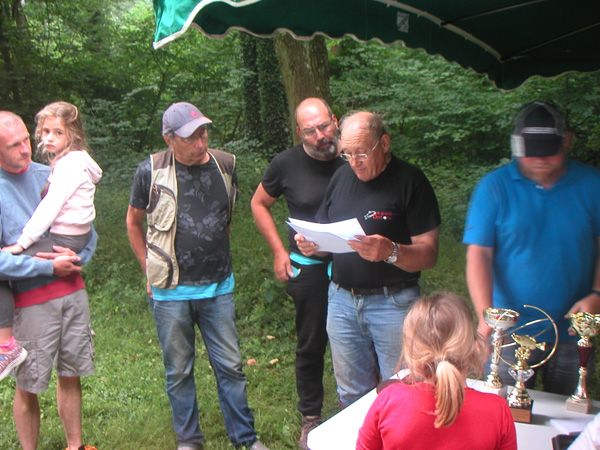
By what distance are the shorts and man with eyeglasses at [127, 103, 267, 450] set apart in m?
0.44

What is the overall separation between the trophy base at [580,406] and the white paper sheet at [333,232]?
1071 mm

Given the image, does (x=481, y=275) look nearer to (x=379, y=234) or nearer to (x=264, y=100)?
(x=379, y=234)

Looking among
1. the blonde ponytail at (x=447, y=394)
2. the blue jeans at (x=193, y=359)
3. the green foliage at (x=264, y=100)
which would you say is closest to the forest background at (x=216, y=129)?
the green foliage at (x=264, y=100)

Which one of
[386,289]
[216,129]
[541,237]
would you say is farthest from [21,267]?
[216,129]

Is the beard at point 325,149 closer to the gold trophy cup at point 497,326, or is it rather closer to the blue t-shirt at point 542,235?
the blue t-shirt at point 542,235

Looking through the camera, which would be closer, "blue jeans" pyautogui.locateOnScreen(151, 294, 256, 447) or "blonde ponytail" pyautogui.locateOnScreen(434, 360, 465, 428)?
"blonde ponytail" pyautogui.locateOnScreen(434, 360, 465, 428)

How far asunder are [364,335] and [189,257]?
1.10 metres

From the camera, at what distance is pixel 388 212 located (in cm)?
281

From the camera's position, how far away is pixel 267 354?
16.8 ft

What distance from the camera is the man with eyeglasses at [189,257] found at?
3160 millimetres

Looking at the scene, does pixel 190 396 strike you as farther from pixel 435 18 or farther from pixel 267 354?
pixel 435 18

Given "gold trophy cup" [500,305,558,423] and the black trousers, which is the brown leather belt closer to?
the black trousers

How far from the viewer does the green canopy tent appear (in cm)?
307

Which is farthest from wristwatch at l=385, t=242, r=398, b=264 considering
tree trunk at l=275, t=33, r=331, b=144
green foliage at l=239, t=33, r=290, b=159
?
green foliage at l=239, t=33, r=290, b=159
